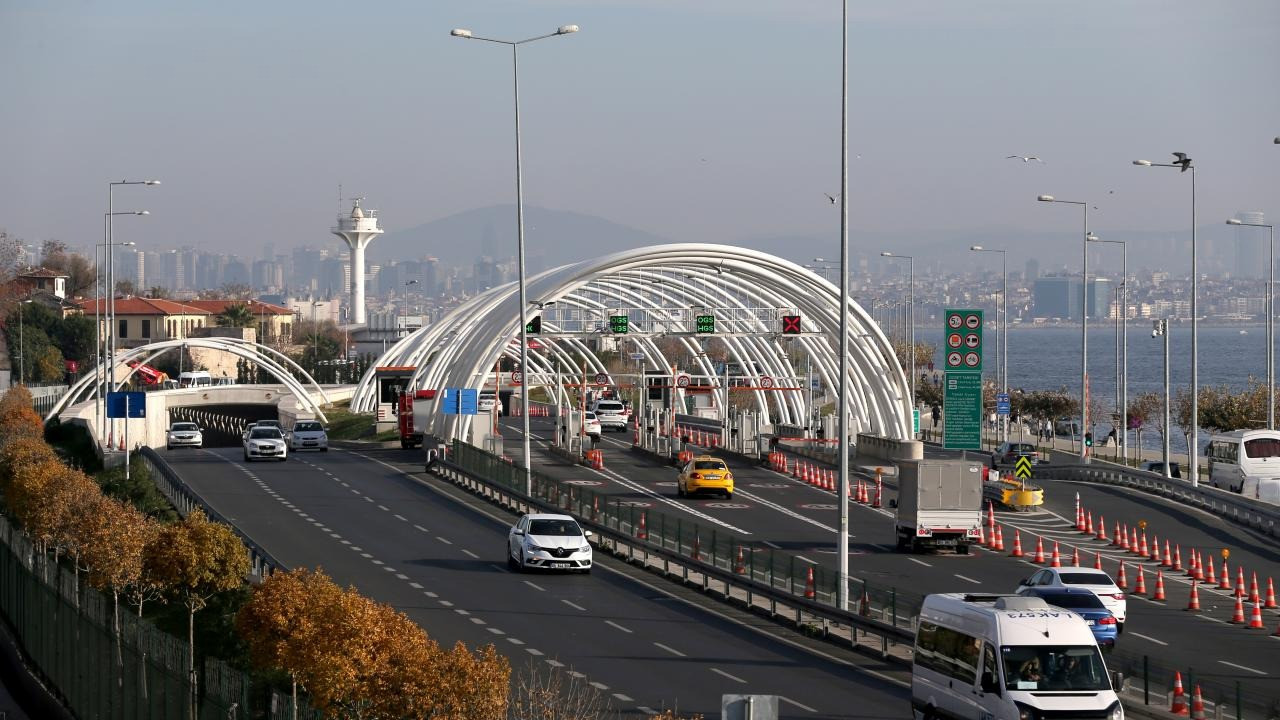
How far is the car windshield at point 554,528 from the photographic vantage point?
35656 millimetres

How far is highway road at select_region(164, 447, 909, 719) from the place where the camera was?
22.6m

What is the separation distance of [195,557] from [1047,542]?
23.4m

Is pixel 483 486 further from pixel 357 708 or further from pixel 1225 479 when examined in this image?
pixel 357 708

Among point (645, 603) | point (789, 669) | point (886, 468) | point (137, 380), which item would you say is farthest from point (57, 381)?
point (789, 669)

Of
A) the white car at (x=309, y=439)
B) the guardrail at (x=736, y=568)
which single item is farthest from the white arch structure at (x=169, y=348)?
the guardrail at (x=736, y=568)

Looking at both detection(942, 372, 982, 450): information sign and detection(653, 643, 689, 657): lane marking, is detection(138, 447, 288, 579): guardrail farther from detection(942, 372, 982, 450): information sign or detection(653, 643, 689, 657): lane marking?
detection(942, 372, 982, 450): information sign

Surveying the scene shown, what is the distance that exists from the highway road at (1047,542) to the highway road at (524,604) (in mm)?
4924

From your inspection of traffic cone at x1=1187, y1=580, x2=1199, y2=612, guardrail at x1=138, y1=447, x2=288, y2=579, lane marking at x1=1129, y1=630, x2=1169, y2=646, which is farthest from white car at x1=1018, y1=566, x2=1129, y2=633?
guardrail at x1=138, y1=447, x2=288, y2=579

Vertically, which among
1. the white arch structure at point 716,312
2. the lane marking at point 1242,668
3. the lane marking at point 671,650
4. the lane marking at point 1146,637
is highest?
the white arch structure at point 716,312

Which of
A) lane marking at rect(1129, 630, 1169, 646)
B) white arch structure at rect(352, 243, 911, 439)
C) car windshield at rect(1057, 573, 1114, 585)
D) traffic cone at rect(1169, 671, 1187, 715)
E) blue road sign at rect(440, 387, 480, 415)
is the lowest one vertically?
lane marking at rect(1129, 630, 1169, 646)

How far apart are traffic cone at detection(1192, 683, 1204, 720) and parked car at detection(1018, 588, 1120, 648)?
Answer: 531 centimetres

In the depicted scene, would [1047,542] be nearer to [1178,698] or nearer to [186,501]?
[1178,698]

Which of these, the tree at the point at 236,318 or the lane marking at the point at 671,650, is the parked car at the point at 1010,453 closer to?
the lane marking at the point at 671,650

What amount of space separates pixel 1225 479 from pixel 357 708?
4738 centimetres
